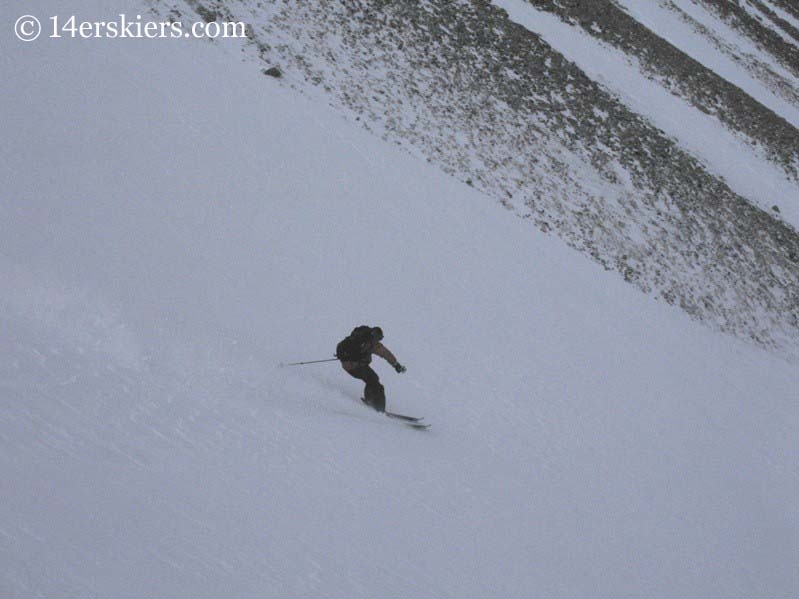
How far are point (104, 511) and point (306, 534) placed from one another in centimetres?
168

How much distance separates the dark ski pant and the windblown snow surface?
7.4 inches

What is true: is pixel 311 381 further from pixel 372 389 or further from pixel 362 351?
pixel 362 351

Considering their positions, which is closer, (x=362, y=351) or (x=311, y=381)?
(x=362, y=351)

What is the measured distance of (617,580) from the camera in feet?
23.2

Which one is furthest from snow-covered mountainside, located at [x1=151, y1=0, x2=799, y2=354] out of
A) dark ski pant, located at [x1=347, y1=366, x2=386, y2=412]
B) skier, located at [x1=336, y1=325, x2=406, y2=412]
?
skier, located at [x1=336, y1=325, x2=406, y2=412]

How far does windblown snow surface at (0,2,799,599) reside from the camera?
4.95 meters

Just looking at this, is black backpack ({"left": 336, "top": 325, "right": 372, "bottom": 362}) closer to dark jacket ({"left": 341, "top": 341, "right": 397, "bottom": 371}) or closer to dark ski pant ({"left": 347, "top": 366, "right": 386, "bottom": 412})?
dark jacket ({"left": 341, "top": 341, "right": 397, "bottom": 371})

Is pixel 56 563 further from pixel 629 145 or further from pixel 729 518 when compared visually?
pixel 629 145

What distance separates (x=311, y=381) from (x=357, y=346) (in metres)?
1.00

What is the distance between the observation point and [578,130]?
63.7ft

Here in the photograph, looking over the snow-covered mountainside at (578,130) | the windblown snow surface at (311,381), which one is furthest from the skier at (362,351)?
the snow-covered mountainside at (578,130)

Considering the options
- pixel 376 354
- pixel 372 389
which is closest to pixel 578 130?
pixel 372 389

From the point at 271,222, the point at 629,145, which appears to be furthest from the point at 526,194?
the point at 271,222

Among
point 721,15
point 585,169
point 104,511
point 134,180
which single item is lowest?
point 134,180
